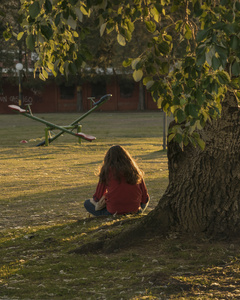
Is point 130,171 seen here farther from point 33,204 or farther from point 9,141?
point 9,141

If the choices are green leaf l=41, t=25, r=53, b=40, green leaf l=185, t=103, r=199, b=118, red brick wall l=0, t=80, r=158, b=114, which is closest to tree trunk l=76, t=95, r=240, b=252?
green leaf l=185, t=103, r=199, b=118

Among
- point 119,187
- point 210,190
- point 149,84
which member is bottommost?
point 119,187

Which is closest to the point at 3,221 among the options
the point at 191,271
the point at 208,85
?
the point at 191,271

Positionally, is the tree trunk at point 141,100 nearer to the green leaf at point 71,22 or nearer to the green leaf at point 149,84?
the green leaf at point 149,84

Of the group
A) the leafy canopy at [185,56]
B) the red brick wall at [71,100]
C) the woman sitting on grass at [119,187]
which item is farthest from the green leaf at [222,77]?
the red brick wall at [71,100]

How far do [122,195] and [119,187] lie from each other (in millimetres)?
205

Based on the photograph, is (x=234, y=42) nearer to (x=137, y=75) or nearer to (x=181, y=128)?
(x=137, y=75)

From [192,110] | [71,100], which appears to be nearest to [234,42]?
[192,110]

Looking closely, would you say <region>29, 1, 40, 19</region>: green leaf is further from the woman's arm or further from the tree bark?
the woman's arm

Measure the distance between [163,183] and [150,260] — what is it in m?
6.35

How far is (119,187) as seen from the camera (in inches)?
296

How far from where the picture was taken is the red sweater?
7.55 metres

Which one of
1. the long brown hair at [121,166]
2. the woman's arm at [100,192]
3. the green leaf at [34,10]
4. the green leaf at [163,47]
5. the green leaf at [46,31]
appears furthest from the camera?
the woman's arm at [100,192]

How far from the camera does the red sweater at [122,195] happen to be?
7.55 m
